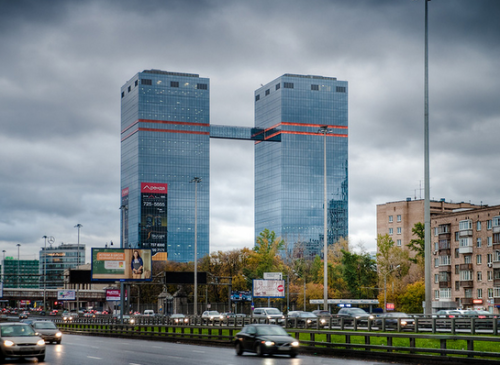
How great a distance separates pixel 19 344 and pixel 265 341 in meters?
10.0

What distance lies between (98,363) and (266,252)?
116134 mm

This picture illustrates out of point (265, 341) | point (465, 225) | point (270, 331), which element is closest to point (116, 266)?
point (270, 331)

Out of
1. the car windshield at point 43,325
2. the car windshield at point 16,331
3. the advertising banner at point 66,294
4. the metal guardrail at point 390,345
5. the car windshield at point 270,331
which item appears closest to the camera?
the metal guardrail at point 390,345

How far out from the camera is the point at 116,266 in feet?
251

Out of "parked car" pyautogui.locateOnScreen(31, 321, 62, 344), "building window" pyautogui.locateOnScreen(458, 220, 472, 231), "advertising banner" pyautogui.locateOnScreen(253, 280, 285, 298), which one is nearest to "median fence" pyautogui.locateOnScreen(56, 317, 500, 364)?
"parked car" pyautogui.locateOnScreen(31, 321, 62, 344)

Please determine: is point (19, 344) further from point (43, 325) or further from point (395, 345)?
point (395, 345)

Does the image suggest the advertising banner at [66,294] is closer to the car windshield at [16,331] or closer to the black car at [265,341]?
the black car at [265,341]

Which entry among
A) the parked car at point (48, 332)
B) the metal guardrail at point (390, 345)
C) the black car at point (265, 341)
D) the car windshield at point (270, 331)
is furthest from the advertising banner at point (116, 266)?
the car windshield at point (270, 331)

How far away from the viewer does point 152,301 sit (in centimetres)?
16138

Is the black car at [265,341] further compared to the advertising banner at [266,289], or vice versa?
the advertising banner at [266,289]

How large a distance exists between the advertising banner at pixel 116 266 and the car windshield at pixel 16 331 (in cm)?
4499

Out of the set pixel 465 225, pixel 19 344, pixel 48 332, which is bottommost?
pixel 48 332

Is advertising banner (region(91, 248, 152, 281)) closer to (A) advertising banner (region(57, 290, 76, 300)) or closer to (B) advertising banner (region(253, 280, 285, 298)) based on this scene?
(B) advertising banner (region(253, 280, 285, 298))

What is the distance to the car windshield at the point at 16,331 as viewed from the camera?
29983mm
